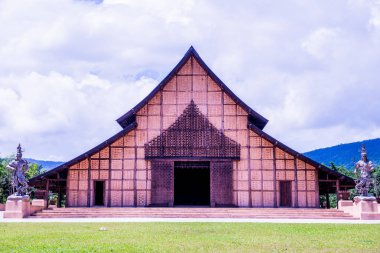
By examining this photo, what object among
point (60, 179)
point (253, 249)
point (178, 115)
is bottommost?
point (253, 249)

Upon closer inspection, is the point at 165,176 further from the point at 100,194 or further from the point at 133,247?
the point at 133,247

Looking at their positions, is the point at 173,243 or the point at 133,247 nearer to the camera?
the point at 133,247

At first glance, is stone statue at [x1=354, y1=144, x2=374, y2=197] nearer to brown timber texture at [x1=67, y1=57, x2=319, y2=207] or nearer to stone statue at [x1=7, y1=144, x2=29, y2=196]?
brown timber texture at [x1=67, y1=57, x2=319, y2=207]

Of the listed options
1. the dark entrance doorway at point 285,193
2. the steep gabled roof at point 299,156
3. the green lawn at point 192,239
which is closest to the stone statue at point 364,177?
the steep gabled roof at point 299,156

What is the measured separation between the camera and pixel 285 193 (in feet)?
97.3

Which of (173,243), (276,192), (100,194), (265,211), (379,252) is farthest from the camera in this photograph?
(100,194)

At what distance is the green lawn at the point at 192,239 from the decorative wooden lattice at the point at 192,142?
36.4ft

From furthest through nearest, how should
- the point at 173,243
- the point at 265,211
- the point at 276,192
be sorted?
1. the point at 276,192
2. the point at 265,211
3. the point at 173,243

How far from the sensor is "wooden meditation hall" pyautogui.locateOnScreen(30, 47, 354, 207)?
2903 cm

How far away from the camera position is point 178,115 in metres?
29.8

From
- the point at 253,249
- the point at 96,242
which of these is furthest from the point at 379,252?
the point at 96,242

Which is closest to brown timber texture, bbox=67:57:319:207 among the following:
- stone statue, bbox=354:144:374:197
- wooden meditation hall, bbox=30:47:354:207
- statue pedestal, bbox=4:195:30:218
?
wooden meditation hall, bbox=30:47:354:207

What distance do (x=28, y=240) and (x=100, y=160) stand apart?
15.5 m

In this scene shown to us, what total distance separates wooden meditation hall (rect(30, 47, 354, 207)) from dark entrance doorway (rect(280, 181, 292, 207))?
0.06 metres
